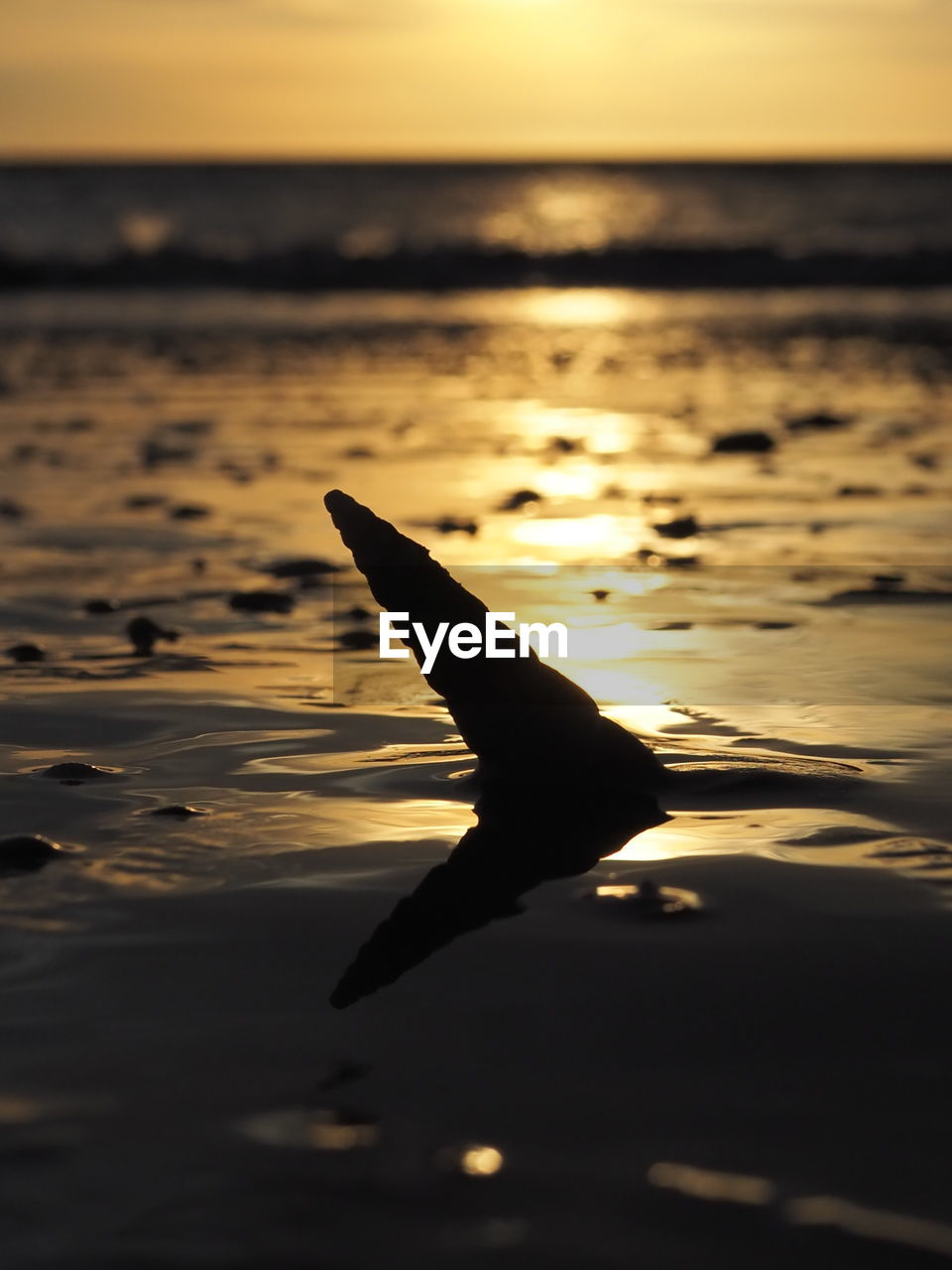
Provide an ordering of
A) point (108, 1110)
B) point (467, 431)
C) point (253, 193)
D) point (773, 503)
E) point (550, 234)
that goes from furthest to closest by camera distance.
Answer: point (253, 193) < point (550, 234) < point (467, 431) < point (773, 503) < point (108, 1110)

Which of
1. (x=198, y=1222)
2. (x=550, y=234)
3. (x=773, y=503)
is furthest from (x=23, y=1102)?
(x=550, y=234)

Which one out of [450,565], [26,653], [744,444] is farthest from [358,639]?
[744,444]

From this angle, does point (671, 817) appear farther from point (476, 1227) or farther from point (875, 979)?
point (476, 1227)

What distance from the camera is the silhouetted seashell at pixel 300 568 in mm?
6406

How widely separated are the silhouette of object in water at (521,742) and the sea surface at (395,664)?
0.30 feet

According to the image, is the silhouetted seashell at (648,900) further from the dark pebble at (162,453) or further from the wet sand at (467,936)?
the dark pebble at (162,453)

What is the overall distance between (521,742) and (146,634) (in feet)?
6.93

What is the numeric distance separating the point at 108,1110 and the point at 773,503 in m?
6.51

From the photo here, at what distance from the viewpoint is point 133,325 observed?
21.7 meters

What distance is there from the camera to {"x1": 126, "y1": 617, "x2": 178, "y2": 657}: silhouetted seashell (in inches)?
203

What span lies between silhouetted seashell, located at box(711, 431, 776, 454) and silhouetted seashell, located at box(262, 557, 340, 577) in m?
4.29

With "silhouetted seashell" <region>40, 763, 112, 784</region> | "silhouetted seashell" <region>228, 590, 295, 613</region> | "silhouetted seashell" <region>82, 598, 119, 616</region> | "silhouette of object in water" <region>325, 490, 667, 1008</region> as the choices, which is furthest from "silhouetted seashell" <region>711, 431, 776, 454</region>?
"silhouetted seashell" <region>40, 763, 112, 784</region>

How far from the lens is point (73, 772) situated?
12.1ft

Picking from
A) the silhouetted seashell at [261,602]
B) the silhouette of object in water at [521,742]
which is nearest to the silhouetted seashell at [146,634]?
the silhouetted seashell at [261,602]
